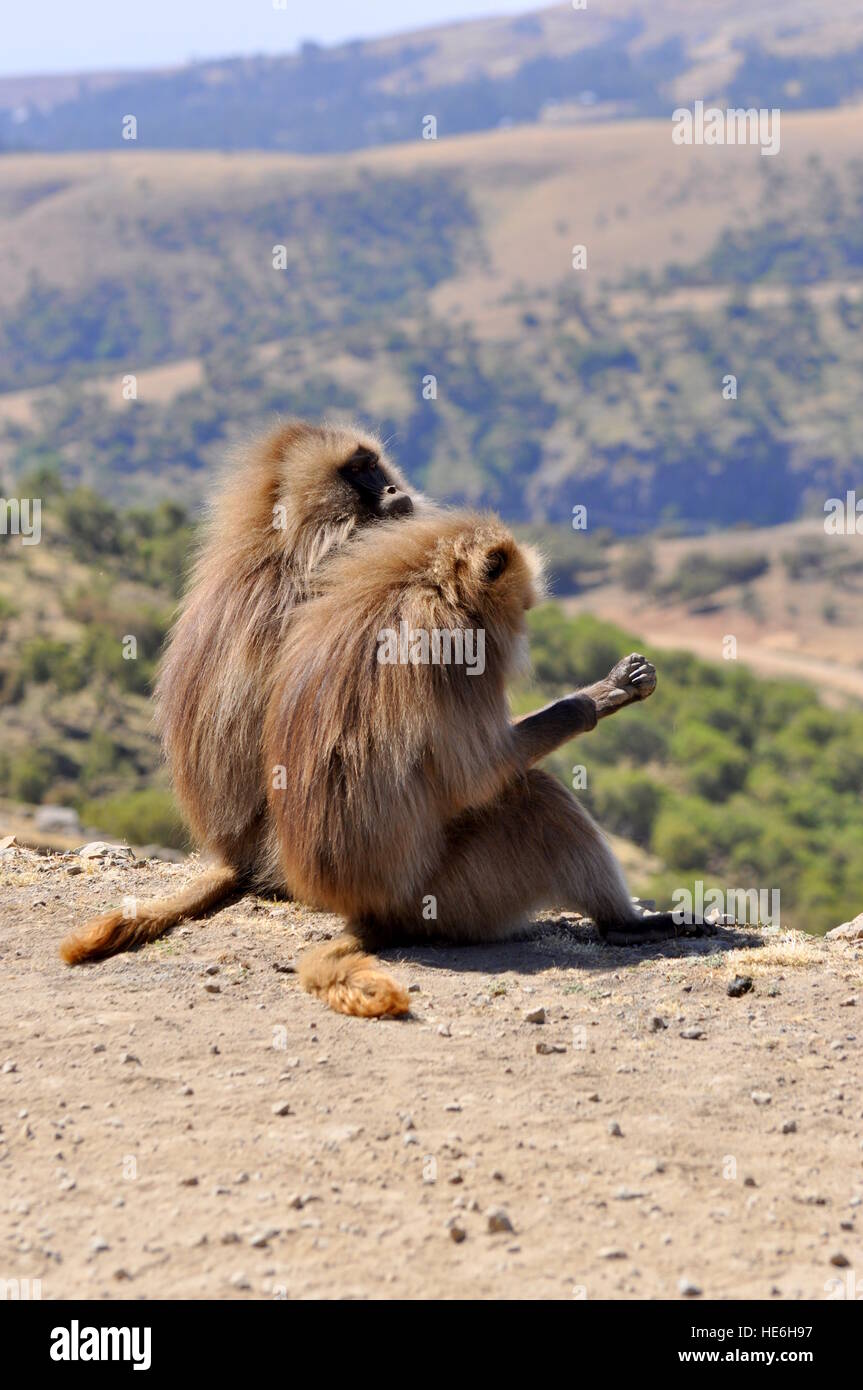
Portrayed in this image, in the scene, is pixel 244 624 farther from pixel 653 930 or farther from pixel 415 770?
pixel 653 930

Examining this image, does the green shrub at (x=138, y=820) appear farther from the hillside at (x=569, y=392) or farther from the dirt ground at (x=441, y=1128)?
the hillside at (x=569, y=392)

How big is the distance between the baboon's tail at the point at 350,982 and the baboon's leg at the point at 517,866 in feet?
1.67

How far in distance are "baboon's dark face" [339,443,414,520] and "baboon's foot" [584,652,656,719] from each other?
4.31 feet

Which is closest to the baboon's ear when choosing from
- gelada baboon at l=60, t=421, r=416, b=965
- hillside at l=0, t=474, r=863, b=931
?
gelada baboon at l=60, t=421, r=416, b=965

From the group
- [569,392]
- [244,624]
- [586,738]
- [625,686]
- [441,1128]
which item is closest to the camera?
[441,1128]

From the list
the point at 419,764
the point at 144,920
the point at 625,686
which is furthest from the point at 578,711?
the point at 144,920

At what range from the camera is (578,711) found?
7293 mm

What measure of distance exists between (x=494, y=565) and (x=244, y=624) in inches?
52.6

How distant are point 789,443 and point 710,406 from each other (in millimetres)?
8762

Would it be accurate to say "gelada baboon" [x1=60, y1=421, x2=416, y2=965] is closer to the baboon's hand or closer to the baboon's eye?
the baboon's eye

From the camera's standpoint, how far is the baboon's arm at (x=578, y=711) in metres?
7.14

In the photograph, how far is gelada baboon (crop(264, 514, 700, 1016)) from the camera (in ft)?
21.9

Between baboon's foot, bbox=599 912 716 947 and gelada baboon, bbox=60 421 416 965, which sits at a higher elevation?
gelada baboon, bbox=60 421 416 965

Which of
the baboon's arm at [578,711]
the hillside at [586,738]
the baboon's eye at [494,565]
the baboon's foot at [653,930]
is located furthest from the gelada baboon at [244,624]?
the hillside at [586,738]
